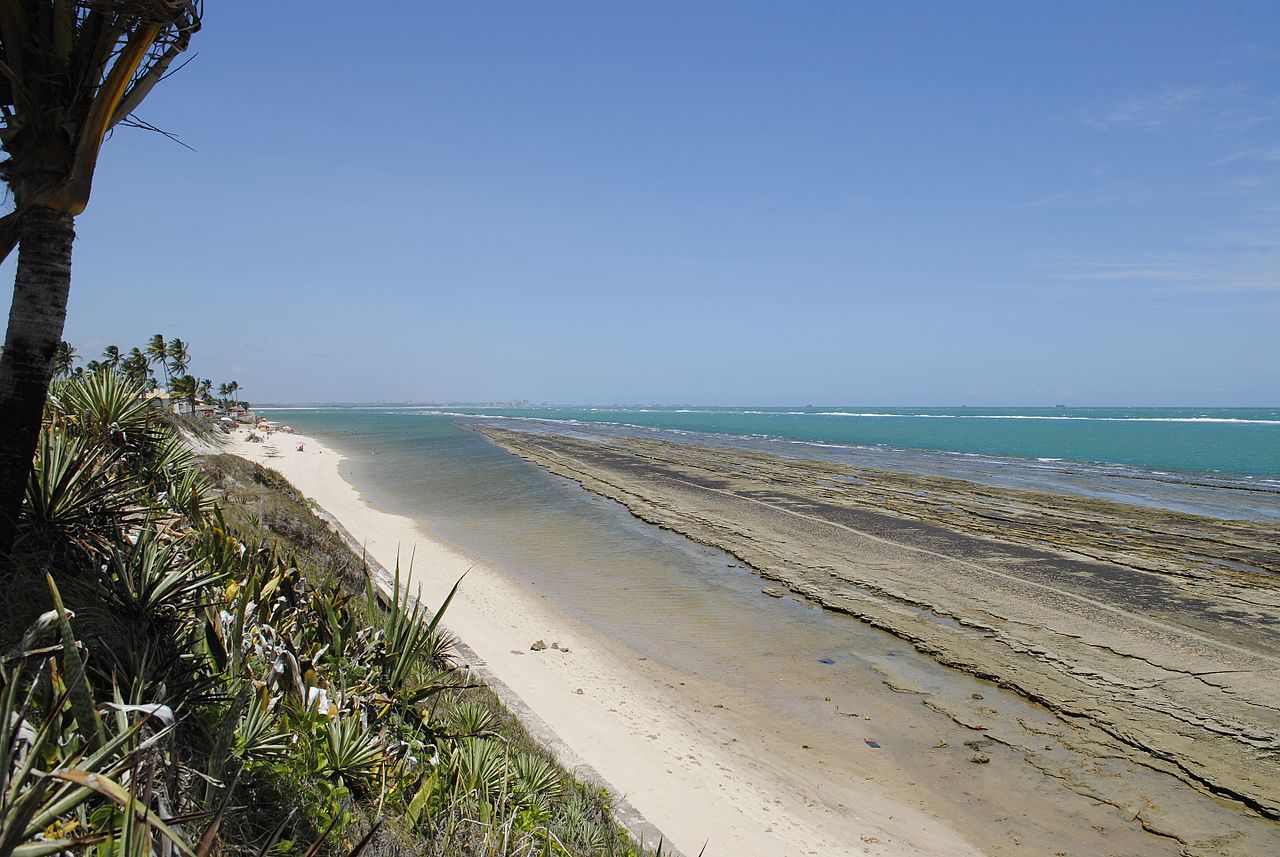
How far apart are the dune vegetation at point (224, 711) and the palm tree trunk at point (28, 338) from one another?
634 millimetres

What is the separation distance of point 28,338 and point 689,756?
23.6ft

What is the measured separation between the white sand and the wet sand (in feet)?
7.18

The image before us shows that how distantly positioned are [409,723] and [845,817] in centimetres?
436

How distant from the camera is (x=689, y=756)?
7.97 meters

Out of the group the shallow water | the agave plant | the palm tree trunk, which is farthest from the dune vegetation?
the shallow water

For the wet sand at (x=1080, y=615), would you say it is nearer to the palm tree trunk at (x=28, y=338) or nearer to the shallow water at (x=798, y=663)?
the shallow water at (x=798, y=663)

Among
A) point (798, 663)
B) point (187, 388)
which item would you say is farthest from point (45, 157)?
point (187, 388)

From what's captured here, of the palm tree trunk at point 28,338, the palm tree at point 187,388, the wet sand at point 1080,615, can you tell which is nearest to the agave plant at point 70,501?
the palm tree trunk at point 28,338

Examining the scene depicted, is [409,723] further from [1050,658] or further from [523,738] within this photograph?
[1050,658]

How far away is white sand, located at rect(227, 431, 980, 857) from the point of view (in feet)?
21.5

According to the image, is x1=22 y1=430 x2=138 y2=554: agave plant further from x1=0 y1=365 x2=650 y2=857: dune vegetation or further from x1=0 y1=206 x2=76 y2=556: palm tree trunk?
x1=0 y1=206 x2=76 y2=556: palm tree trunk

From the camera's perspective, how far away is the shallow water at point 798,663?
7.19 m

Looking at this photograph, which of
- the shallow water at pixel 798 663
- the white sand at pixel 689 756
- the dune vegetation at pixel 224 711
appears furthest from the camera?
the shallow water at pixel 798 663

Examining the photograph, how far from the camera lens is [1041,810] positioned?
7.16 m
